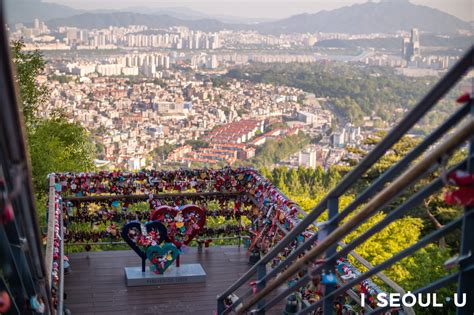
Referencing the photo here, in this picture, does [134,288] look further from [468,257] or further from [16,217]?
[468,257]

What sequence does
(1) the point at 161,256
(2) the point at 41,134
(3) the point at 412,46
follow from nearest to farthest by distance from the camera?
1. (1) the point at 161,256
2. (2) the point at 41,134
3. (3) the point at 412,46

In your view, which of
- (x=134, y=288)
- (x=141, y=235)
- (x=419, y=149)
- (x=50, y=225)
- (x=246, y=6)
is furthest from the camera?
(x=246, y=6)

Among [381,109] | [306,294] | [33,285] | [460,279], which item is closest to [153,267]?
[306,294]

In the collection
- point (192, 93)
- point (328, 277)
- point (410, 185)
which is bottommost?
point (192, 93)

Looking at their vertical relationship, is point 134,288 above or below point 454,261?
below

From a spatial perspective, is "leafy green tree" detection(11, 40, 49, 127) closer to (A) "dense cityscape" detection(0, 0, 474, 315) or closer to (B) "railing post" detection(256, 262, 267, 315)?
(A) "dense cityscape" detection(0, 0, 474, 315)

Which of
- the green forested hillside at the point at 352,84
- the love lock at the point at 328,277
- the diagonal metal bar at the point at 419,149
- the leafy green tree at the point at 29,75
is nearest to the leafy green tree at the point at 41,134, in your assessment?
the leafy green tree at the point at 29,75

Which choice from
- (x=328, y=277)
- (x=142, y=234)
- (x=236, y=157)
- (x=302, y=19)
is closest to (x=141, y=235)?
(x=142, y=234)

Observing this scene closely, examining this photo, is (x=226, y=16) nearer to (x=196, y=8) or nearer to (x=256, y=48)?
(x=196, y=8)
